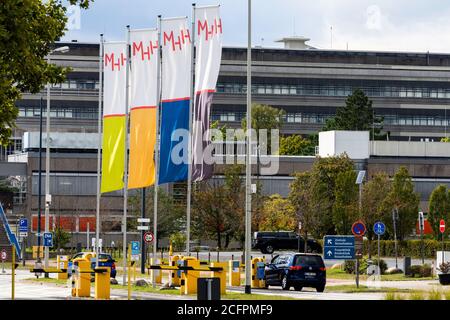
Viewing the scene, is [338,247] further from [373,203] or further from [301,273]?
[373,203]

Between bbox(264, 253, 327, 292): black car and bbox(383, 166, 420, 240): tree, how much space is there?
38008 mm

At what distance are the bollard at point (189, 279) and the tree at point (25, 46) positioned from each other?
11953 mm

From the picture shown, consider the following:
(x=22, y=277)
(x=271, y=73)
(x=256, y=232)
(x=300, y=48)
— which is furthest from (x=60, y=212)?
(x=300, y=48)

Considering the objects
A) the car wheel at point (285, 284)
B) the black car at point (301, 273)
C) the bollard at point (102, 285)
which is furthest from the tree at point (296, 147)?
the bollard at point (102, 285)

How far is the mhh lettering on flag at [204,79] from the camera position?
1665 inches

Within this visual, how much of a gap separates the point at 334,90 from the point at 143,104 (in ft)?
336

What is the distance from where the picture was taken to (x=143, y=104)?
46500mm

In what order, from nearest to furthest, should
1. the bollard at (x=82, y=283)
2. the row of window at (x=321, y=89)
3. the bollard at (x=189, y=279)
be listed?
the bollard at (x=189, y=279) → the bollard at (x=82, y=283) → the row of window at (x=321, y=89)

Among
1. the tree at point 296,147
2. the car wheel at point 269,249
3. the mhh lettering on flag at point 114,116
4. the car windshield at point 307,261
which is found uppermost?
the tree at point 296,147

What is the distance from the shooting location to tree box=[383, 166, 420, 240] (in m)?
86.9

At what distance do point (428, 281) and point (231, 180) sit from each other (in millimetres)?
31003

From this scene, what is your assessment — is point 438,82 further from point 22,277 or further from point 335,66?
point 22,277

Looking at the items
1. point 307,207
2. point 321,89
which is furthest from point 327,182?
point 321,89

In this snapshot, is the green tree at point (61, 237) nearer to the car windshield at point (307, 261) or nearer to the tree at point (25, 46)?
the car windshield at point (307, 261)
